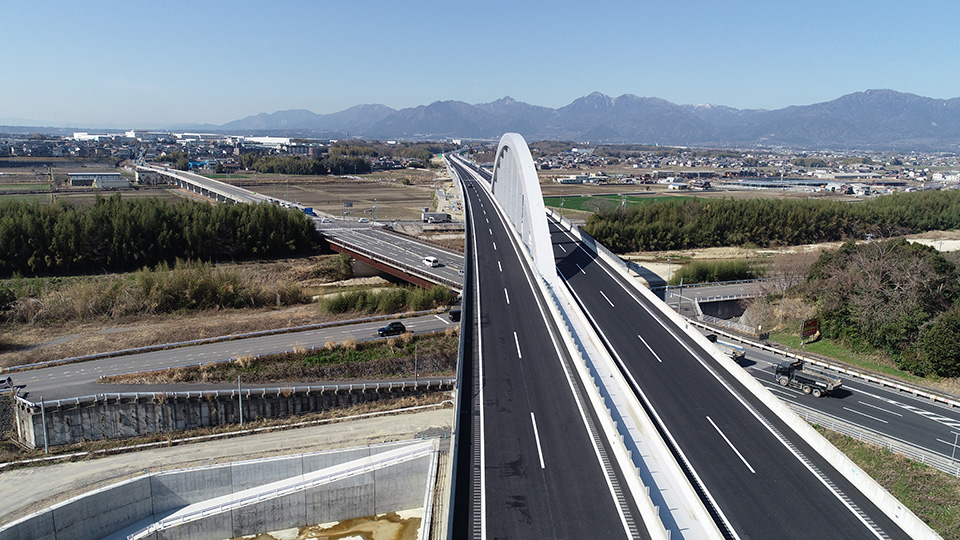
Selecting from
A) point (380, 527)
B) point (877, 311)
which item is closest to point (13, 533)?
point (380, 527)

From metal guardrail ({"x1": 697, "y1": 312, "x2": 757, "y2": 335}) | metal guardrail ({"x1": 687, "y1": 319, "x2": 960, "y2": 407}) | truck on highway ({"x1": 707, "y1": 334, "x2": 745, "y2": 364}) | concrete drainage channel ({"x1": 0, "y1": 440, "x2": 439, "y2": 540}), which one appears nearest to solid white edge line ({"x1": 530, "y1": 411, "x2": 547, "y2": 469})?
concrete drainage channel ({"x1": 0, "y1": 440, "x2": 439, "y2": 540})

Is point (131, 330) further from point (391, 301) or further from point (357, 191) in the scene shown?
point (357, 191)

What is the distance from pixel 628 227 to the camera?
251 feet

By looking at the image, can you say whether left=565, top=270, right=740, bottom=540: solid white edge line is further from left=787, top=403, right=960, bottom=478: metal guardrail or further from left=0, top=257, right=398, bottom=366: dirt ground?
left=0, top=257, right=398, bottom=366: dirt ground

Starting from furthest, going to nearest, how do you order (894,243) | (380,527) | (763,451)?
(894,243)
(380,527)
(763,451)

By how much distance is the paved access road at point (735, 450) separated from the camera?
16.2 m

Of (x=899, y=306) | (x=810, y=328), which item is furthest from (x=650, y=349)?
(x=899, y=306)

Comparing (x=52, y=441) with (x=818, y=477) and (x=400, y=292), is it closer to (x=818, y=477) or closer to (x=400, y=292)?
(x=400, y=292)

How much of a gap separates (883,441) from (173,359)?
37.8m

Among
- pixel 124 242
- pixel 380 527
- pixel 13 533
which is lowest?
pixel 380 527

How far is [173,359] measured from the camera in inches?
1375

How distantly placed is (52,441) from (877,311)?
4701cm

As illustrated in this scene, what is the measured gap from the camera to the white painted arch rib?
42.1m

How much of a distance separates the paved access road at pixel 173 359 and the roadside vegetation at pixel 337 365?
2.99ft
